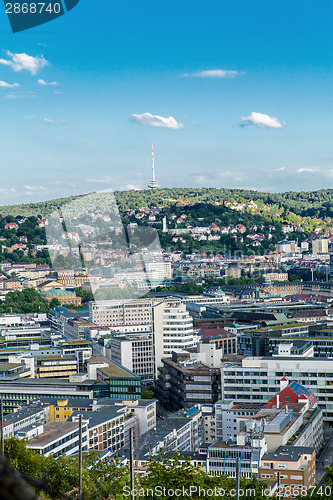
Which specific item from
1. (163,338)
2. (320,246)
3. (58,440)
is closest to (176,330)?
(163,338)

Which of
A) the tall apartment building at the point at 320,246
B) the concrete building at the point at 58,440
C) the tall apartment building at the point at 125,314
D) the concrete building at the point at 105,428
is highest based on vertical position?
the tall apartment building at the point at 320,246

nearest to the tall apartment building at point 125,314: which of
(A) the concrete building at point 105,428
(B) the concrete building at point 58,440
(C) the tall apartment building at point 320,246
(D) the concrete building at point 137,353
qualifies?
(D) the concrete building at point 137,353

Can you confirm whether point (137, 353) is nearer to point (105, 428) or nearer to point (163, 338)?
point (163, 338)

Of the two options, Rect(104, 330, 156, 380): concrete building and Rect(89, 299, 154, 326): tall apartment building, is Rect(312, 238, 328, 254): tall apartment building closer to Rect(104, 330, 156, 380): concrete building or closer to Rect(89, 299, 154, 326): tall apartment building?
Rect(89, 299, 154, 326): tall apartment building

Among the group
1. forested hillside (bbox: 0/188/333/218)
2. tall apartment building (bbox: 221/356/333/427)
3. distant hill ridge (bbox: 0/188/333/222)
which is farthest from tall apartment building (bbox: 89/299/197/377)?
forested hillside (bbox: 0/188/333/218)

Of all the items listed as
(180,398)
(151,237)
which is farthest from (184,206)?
(180,398)

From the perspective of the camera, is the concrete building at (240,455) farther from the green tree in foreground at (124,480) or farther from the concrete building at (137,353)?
the concrete building at (137,353)
